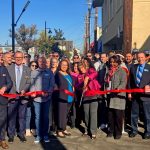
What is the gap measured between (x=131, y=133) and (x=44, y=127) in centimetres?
221

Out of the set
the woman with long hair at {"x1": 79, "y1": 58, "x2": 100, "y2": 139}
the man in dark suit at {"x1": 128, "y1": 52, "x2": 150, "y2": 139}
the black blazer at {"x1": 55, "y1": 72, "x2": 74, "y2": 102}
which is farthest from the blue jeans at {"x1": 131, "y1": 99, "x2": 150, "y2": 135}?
the black blazer at {"x1": 55, "y1": 72, "x2": 74, "y2": 102}

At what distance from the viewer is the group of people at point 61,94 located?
331 inches

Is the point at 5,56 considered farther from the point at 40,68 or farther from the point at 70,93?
the point at 70,93

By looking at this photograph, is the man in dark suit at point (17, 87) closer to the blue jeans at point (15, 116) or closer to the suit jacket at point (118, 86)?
the blue jeans at point (15, 116)

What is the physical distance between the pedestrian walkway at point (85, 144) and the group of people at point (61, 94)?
7.5 inches

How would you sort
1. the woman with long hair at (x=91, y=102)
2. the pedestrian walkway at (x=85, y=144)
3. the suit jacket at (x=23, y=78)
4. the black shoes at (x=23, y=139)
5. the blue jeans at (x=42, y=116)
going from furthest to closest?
the woman with long hair at (x=91, y=102), the black shoes at (x=23, y=139), the blue jeans at (x=42, y=116), the suit jacket at (x=23, y=78), the pedestrian walkway at (x=85, y=144)

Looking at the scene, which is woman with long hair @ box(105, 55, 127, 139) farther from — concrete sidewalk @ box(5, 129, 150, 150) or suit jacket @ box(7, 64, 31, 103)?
suit jacket @ box(7, 64, 31, 103)

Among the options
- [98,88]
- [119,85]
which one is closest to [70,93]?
[98,88]

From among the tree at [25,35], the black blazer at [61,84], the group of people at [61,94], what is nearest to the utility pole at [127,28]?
the group of people at [61,94]

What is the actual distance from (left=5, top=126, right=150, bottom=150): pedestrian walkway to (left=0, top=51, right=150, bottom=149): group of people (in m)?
0.19

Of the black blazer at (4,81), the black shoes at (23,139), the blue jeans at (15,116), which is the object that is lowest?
the black shoes at (23,139)

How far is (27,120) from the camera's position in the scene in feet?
30.9

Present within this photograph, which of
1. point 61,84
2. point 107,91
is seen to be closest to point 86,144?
point 107,91

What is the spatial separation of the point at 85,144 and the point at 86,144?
0.9 inches
